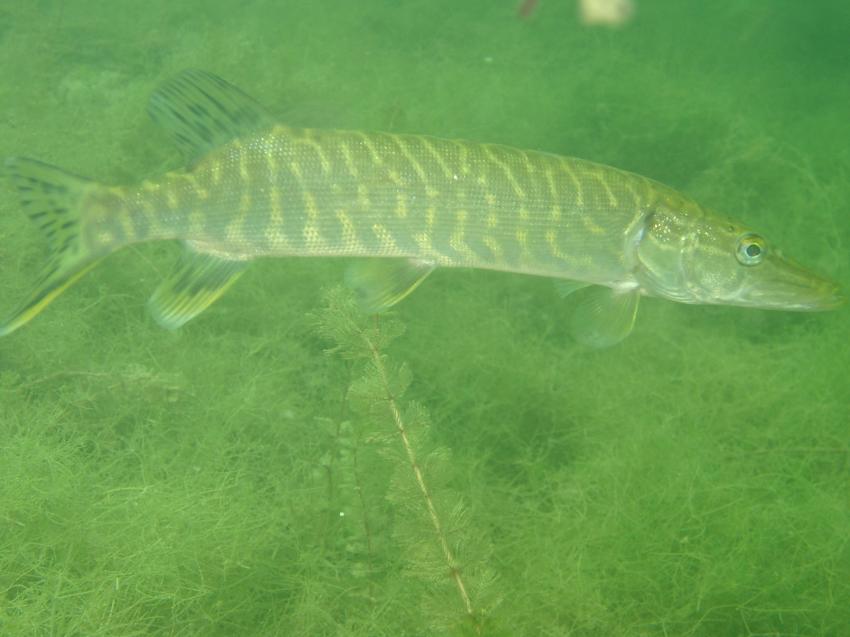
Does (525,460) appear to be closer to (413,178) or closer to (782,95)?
(413,178)

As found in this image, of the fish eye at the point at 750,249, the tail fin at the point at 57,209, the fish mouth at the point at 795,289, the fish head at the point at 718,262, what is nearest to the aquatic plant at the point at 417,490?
the tail fin at the point at 57,209

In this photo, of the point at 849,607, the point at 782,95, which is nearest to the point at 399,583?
the point at 849,607

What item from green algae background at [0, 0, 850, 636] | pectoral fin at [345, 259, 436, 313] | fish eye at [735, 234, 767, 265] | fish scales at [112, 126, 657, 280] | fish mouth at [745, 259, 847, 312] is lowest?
green algae background at [0, 0, 850, 636]

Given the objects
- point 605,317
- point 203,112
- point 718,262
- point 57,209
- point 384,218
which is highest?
point 203,112

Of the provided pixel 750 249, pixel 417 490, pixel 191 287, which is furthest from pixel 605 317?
pixel 191 287

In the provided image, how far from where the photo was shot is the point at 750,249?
4.06 metres

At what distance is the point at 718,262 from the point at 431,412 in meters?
2.68

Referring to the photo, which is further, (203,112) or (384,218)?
(384,218)

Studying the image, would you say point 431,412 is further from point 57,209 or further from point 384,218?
point 57,209

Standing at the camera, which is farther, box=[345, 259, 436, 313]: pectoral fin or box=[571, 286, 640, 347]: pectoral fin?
box=[571, 286, 640, 347]: pectoral fin

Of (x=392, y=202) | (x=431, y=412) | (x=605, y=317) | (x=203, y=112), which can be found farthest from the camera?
(x=431, y=412)

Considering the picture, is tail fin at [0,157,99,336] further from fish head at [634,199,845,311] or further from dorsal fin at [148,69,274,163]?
fish head at [634,199,845,311]

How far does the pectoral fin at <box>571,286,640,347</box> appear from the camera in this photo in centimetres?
415

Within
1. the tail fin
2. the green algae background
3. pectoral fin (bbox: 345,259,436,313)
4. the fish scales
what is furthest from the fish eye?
the tail fin
